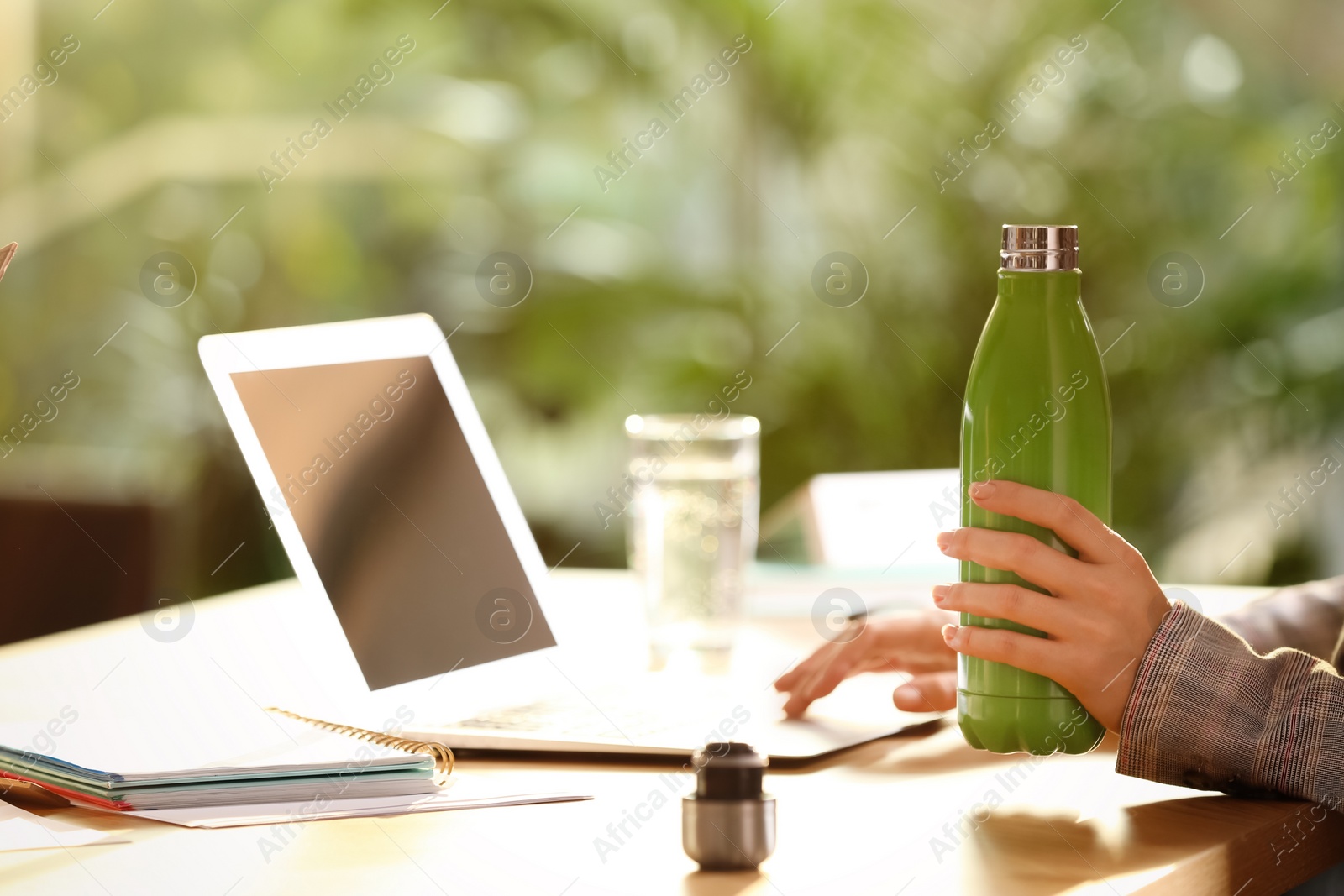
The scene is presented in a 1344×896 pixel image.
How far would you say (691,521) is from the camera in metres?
1.18

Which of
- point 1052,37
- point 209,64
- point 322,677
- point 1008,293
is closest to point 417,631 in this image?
point 322,677

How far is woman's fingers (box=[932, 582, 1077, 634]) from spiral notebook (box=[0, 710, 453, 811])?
30cm

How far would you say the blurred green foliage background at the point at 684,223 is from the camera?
275cm

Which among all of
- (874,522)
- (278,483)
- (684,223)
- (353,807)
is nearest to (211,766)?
(353,807)

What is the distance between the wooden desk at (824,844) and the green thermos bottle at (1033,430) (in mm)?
46

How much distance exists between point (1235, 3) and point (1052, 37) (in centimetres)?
58

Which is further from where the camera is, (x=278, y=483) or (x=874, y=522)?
(x=874, y=522)

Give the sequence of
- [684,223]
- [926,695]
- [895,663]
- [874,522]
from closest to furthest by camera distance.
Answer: [926,695] < [895,663] < [874,522] < [684,223]

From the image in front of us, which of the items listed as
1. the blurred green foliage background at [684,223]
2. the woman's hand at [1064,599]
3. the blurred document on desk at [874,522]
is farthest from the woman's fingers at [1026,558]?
the blurred green foliage background at [684,223]

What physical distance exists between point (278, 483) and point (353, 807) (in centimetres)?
24

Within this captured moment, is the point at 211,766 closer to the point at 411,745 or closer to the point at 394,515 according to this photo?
the point at 411,745

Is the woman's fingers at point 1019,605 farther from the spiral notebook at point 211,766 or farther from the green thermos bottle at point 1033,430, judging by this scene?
the spiral notebook at point 211,766

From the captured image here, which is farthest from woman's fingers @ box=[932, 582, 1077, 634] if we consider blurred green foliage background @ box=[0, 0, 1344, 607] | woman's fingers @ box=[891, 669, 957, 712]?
blurred green foliage background @ box=[0, 0, 1344, 607]

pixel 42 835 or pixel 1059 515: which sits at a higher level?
pixel 1059 515
